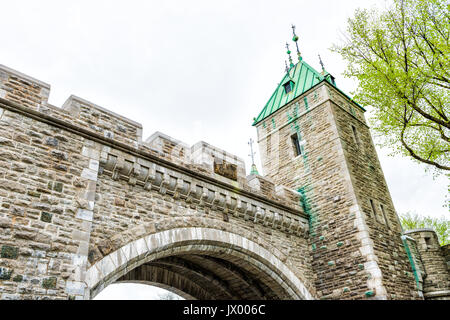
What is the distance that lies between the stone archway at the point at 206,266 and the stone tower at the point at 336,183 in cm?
121

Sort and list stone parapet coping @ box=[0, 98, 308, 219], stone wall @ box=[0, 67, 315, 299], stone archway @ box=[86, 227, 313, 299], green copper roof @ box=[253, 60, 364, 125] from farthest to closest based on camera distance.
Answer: green copper roof @ box=[253, 60, 364, 125], stone archway @ box=[86, 227, 313, 299], stone parapet coping @ box=[0, 98, 308, 219], stone wall @ box=[0, 67, 315, 299]

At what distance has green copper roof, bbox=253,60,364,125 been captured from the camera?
40.0ft

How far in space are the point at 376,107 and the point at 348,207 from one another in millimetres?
2901

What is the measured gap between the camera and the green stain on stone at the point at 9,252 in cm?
429

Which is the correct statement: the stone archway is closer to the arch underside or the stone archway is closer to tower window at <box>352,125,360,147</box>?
the arch underside

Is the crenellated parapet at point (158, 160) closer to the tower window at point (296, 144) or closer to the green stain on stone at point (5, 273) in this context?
the green stain on stone at point (5, 273)

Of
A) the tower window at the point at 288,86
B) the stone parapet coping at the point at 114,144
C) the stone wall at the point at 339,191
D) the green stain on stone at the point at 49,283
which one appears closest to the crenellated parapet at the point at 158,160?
the stone parapet coping at the point at 114,144

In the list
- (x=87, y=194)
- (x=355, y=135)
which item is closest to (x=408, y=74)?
(x=355, y=135)

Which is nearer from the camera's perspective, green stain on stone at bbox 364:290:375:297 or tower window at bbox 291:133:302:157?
green stain on stone at bbox 364:290:375:297

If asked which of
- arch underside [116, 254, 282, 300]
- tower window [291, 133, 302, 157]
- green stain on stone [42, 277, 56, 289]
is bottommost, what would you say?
green stain on stone [42, 277, 56, 289]

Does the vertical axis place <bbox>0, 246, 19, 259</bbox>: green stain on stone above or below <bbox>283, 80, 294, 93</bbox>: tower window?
below

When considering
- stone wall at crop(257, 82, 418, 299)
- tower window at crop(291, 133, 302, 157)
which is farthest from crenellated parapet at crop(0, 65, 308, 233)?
tower window at crop(291, 133, 302, 157)

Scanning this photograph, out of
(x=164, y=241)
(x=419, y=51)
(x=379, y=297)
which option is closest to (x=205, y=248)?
(x=164, y=241)
